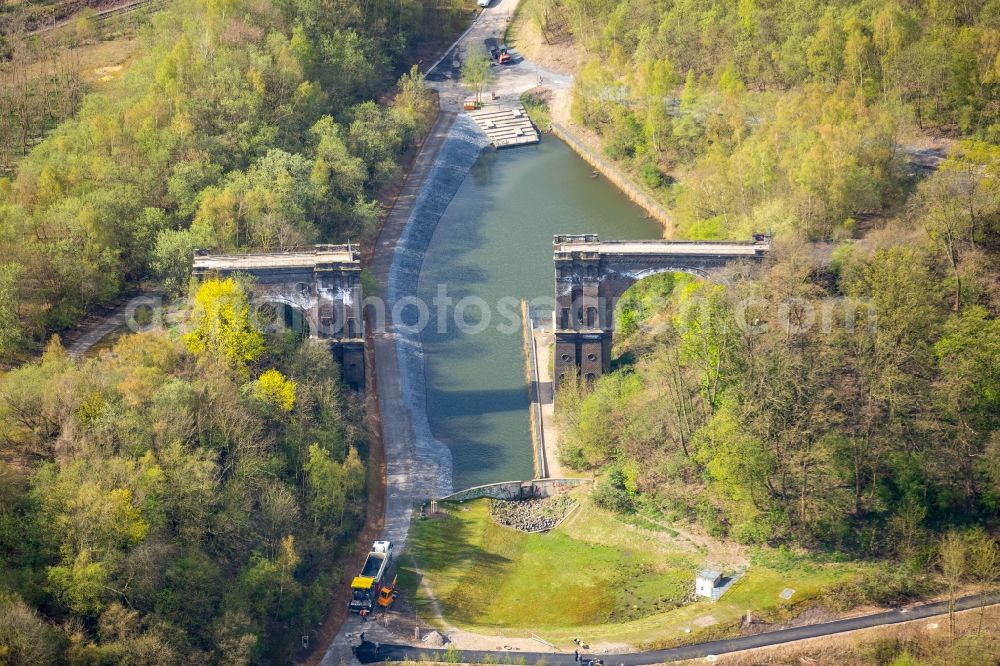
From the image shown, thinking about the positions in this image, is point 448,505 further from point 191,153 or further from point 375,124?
point 375,124

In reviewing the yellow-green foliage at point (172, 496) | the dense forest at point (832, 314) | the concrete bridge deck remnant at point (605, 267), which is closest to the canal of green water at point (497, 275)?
the dense forest at point (832, 314)

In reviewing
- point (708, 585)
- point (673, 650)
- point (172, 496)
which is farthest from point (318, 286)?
point (673, 650)

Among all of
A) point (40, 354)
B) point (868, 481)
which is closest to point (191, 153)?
point (40, 354)

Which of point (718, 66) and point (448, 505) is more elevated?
point (718, 66)

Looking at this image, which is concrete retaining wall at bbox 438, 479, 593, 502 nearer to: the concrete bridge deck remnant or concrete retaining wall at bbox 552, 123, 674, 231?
the concrete bridge deck remnant

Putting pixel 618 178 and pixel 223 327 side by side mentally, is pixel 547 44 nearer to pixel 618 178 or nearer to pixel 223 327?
pixel 618 178

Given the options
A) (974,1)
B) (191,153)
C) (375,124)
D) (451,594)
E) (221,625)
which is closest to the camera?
(221,625)
